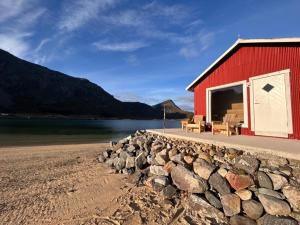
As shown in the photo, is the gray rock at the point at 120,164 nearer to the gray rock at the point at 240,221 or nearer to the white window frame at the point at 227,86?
the white window frame at the point at 227,86

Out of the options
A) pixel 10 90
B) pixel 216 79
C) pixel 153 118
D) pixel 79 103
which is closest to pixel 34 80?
pixel 10 90

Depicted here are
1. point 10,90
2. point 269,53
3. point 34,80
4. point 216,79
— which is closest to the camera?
point 269,53

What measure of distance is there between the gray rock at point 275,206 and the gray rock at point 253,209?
0.38 feet

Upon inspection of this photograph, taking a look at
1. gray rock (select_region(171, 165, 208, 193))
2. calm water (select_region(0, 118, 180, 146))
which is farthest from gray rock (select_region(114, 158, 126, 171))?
calm water (select_region(0, 118, 180, 146))

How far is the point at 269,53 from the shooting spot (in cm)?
977

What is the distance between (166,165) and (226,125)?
3895 millimetres

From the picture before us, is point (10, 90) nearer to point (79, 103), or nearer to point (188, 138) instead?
point (79, 103)

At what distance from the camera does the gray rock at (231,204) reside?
560 cm

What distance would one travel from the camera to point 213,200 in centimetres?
604

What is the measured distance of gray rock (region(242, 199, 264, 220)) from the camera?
17.4 feet

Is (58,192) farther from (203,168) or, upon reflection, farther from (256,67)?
(256,67)

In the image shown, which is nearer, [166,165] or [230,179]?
[230,179]

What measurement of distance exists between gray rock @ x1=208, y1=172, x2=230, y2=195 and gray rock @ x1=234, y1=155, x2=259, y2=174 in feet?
1.83

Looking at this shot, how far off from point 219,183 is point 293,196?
1.71m
